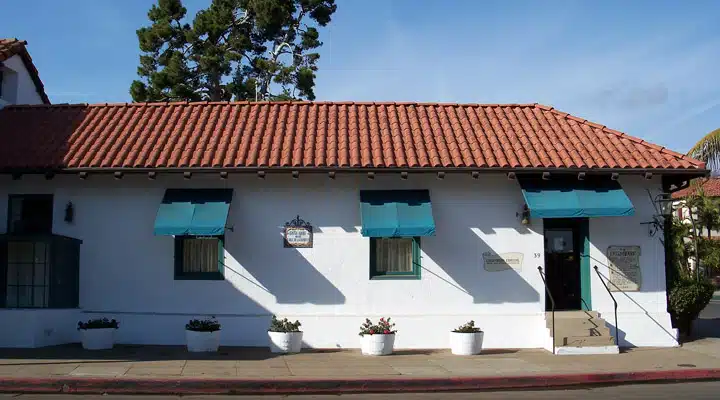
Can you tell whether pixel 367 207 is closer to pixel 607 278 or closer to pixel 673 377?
pixel 607 278

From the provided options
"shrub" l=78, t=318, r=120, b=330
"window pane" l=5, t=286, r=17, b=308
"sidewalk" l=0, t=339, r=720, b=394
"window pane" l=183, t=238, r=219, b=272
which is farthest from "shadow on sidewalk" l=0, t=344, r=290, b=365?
"window pane" l=183, t=238, r=219, b=272

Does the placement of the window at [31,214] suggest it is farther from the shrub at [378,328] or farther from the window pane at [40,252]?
the shrub at [378,328]

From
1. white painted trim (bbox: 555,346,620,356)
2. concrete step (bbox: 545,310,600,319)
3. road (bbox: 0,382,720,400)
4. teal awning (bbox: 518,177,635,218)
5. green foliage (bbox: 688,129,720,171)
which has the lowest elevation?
road (bbox: 0,382,720,400)

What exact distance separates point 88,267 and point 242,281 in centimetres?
322

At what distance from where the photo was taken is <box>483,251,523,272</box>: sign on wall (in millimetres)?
14570

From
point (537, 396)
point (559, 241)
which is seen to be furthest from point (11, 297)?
point (559, 241)

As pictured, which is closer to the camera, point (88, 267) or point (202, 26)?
point (88, 267)

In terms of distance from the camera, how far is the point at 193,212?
14000mm

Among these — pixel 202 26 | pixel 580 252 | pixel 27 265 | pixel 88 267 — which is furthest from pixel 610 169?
pixel 202 26

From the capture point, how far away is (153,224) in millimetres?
14656

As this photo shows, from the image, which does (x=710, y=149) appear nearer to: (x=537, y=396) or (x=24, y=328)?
(x=537, y=396)

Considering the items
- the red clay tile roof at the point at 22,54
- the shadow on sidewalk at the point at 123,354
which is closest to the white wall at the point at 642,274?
the shadow on sidewalk at the point at 123,354

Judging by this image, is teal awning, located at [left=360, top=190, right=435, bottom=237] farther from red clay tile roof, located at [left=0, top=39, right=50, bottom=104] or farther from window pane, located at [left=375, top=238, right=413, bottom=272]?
red clay tile roof, located at [left=0, top=39, right=50, bottom=104]

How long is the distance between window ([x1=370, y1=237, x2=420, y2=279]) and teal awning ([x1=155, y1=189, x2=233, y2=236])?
10.1 feet
